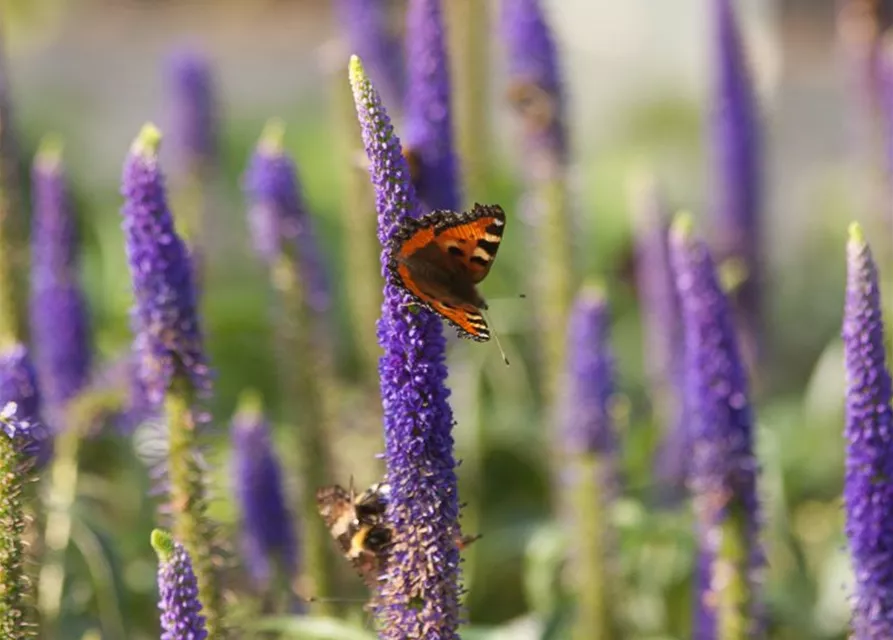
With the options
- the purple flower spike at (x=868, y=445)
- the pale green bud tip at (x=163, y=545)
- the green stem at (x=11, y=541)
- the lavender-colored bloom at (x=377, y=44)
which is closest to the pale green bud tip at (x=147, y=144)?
the green stem at (x=11, y=541)

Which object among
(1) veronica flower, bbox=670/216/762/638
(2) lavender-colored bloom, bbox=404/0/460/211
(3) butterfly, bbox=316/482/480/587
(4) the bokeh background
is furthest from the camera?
(4) the bokeh background

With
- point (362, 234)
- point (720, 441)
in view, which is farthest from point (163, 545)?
point (362, 234)

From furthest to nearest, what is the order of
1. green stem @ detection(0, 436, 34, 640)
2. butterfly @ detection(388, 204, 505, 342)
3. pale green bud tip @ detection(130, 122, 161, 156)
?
pale green bud tip @ detection(130, 122, 161, 156), green stem @ detection(0, 436, 34, 640), butterfly @ detection(388, 204, 505, 342)

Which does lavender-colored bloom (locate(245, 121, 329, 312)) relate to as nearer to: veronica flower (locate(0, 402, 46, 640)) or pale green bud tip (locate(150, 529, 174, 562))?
veronica flower (locate(0, 402, 46, 640))

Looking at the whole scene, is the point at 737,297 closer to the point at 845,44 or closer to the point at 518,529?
the point at 518,529

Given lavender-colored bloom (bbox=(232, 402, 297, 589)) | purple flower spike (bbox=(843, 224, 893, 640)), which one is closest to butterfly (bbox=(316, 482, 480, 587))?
purple flower spike (bbox=(843, 224, 893, 640))

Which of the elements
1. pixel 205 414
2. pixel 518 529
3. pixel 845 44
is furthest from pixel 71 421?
pixel 845 44

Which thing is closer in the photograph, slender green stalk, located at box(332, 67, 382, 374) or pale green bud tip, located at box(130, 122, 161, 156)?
pale green bud tip, located at box(130, 122, 161, 156)
